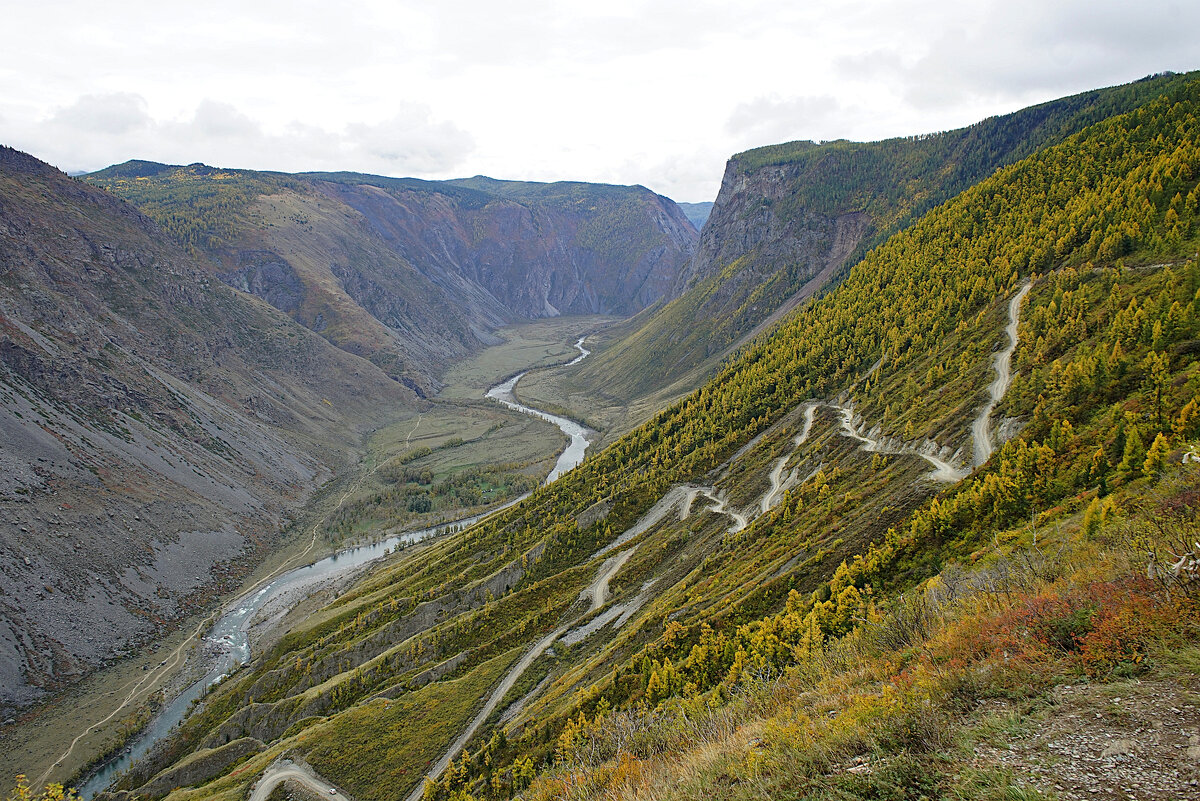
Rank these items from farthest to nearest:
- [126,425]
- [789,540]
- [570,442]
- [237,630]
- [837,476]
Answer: [570,442], [126,425], [237,630], [837,476], [789,540]

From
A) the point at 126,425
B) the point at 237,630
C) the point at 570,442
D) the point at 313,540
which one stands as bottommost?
the point at 237,630

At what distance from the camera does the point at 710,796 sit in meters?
15.7

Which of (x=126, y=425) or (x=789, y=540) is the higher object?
(x=126, y=425)

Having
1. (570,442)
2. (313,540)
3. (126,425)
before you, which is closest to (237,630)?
(313,540)

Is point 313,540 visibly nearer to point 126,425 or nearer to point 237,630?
point 237,630

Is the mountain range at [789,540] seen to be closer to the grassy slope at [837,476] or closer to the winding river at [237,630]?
the grassy slope at [837,476]

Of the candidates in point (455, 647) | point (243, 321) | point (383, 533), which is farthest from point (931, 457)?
point (243, 321)

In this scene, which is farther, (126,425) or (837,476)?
(126,425)

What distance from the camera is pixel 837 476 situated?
57438mm

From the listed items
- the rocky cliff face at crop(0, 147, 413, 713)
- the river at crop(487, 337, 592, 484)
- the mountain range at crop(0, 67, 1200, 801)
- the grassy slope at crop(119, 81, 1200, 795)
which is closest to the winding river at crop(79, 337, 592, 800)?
the mountain range at crop(0, 67, 1200, 801)

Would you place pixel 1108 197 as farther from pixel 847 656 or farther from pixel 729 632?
pixel 847 656

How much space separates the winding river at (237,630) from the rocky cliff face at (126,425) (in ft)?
19.6

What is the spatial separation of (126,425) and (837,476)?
114124mm

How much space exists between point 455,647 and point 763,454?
1701 inches
